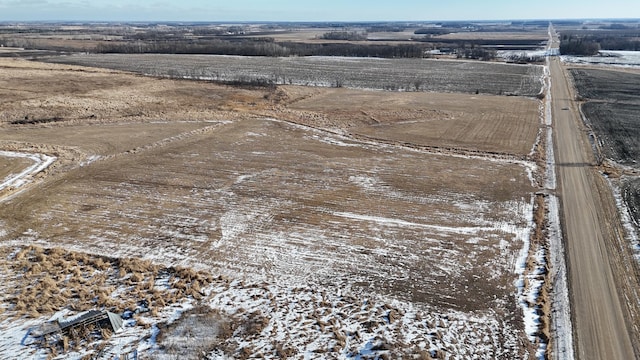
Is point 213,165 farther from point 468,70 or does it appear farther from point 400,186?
point 468,70

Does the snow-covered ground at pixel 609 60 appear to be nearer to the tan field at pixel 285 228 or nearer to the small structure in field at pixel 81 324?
the tan field at pixel 285 228

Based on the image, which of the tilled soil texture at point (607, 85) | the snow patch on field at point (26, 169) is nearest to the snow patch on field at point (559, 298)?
the snow patch on field at point (26, 169)

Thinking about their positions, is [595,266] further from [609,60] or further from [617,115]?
[609,60]

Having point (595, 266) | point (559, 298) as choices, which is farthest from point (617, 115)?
point (559, 298)

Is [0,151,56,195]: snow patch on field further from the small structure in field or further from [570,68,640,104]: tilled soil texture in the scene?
[570,68,640,104]: tilled soil texture

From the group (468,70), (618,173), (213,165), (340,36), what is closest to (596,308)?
(618,173)
